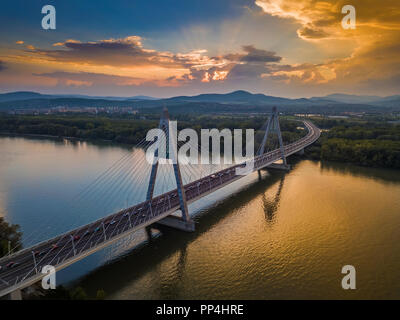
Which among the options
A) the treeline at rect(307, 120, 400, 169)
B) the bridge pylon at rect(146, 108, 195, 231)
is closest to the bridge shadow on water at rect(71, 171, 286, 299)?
the bridge pylon at rect(146, 108, 195, 231)

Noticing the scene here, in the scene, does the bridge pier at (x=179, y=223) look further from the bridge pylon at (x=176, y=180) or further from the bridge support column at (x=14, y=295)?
the bridge support column at (x=14, y=295)

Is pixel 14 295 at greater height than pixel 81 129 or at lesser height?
lesser

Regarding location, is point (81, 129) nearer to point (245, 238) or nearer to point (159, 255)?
point (159, 255)

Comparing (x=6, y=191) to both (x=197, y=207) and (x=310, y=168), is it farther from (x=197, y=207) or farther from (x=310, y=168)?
(x=310, y=168)

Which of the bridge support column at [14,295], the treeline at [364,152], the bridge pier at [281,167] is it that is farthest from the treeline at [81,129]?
the bridge support column at [14,295]

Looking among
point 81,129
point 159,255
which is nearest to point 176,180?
point 159,255

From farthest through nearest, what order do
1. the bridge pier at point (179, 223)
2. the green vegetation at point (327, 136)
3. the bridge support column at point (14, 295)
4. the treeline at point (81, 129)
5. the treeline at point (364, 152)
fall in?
the treeline at point (81, 129), the green vegetation at point (327, 136), the treeline at point (364, 152), the bridge pier at point (179, 223), the bridge support column at point (14, 295)
